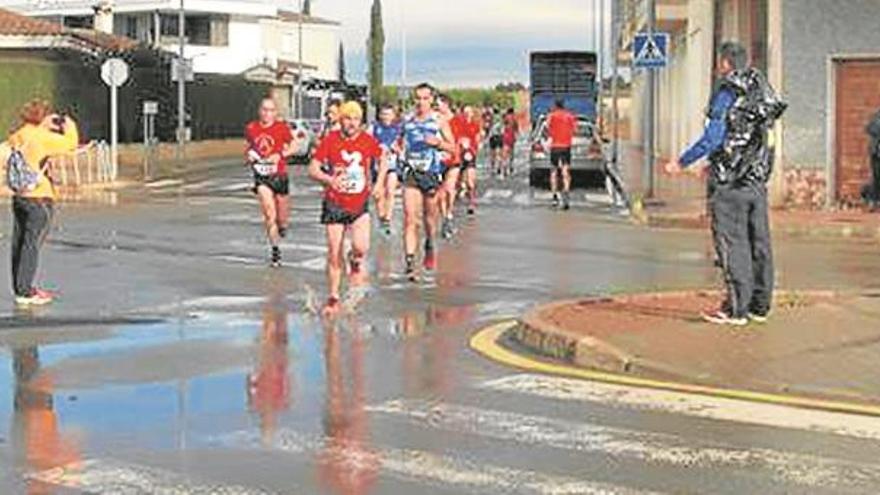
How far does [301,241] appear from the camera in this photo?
20.3m

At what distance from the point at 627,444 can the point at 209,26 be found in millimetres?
→ 80500

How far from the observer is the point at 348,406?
8859 mm

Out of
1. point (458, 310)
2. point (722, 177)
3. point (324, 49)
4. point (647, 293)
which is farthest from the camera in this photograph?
point (324, 49)

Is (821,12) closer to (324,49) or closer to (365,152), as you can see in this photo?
(365,152)

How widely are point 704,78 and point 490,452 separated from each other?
29817mm

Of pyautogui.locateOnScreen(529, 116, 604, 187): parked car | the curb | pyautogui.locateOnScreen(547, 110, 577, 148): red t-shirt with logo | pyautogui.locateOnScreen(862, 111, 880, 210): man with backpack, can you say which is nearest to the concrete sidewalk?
the curb

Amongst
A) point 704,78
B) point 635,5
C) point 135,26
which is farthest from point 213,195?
point 135,26

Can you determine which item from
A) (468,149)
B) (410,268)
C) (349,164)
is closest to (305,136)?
(468,149)

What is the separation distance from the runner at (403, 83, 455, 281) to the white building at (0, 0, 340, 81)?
6194cm

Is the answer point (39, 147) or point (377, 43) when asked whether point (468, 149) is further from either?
point (377, 43)

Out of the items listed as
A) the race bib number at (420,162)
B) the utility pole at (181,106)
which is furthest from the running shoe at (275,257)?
the utility pole at (181,106)

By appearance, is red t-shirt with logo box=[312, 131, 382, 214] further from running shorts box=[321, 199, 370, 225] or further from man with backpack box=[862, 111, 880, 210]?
man with backpack box=[862, 111, 880, 210]

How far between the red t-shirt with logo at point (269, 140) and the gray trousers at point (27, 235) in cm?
357

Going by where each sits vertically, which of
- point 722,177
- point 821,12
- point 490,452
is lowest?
point 490,452
